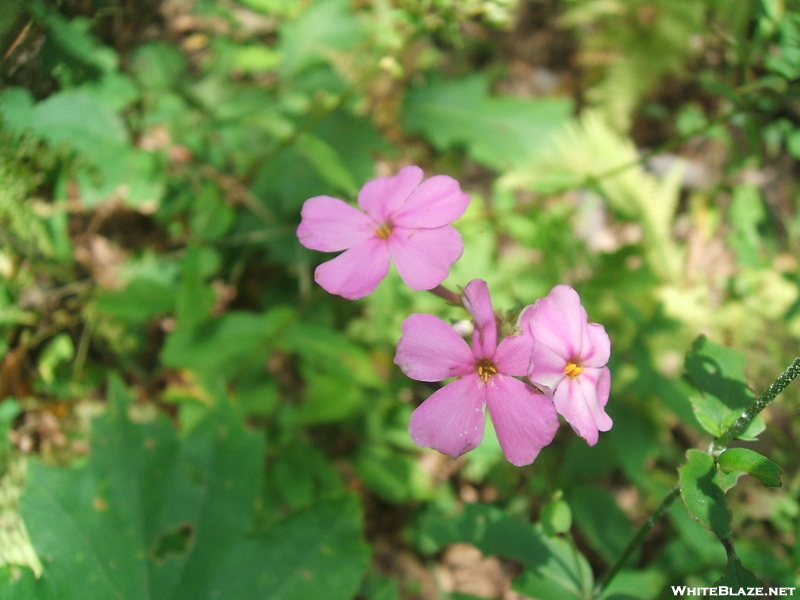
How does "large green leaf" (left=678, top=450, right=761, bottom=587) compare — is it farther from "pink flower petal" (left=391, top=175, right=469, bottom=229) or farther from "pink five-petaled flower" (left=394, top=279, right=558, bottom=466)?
"pink flower petal" (left=391, top=175, right=469, bottom=229)

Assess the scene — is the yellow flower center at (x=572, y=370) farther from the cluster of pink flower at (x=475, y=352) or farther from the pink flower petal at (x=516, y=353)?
the pink flower petal at (x=516, y=353)

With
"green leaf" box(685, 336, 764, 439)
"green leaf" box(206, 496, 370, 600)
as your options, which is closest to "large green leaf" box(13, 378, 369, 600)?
"green leaf" box(206, 496, 370, 600)

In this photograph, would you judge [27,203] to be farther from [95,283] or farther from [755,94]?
[755,94]

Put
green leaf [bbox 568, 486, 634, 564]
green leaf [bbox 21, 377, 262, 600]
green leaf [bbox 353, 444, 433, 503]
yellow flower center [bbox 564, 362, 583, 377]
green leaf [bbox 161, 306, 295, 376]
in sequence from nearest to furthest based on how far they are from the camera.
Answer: yellow flower center [bbox 564, 362, 583, 377]
green leaf [bbox 21, 377, 262, 600]
green leaf [bbox 161, 306, 295, 376]
green leaf [bbox 568, 486, 634, 564]
green leaf [bbox 353, 444, 433, 503]

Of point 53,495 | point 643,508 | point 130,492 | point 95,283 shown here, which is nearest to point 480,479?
point 643,508

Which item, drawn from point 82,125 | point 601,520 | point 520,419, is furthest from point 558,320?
point 82,125

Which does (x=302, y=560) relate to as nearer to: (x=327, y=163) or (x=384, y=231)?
(x=384, y=231)
